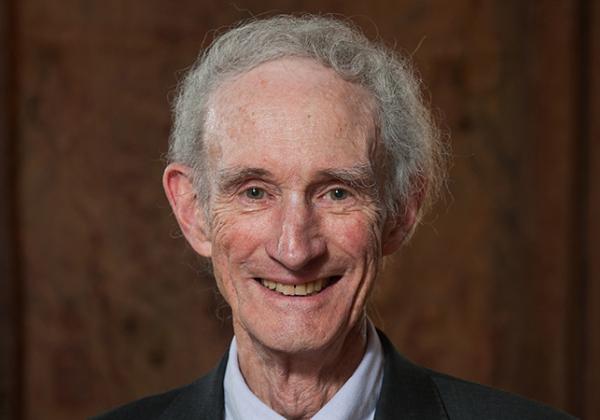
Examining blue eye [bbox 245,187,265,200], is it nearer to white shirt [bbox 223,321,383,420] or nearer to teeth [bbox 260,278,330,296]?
teeth [bbox 260,278,330,296]

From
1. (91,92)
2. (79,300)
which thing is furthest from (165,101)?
(79,300)

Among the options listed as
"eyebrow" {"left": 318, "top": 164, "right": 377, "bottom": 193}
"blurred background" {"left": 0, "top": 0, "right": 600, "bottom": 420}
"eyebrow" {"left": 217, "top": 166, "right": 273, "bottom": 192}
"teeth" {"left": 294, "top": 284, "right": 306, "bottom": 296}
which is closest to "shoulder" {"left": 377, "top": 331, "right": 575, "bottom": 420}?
"teeth" {"left": 294, "top": 284, "right": 306, "bottom": 296}

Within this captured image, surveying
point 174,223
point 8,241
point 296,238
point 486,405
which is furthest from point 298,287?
point 8,241

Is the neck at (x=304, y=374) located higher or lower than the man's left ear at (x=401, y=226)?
lower

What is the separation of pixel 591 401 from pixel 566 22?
127 cm

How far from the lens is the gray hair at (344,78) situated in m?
2.86

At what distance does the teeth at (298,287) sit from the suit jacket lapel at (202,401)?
1.05 feet

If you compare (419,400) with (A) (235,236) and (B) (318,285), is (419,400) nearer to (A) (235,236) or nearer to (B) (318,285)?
(B) (318,285)

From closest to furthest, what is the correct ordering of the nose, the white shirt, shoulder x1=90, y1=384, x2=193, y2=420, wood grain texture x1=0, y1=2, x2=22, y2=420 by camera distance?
the nose < the white shirt < shoulder x1=90, y1=384, x2=193, y2=420 < wood grain texture x1=0, y1=2, x2=22, y2=420

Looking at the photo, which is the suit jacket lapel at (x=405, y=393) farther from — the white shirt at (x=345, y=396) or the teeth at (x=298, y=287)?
the teeth at (x=298, y=287)

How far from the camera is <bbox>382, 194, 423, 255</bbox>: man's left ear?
117 inches

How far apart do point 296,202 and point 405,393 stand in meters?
0.47

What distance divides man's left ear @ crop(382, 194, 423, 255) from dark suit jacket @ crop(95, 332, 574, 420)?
191 mm

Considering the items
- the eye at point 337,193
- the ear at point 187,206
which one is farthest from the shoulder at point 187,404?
the eye at point 337,193
